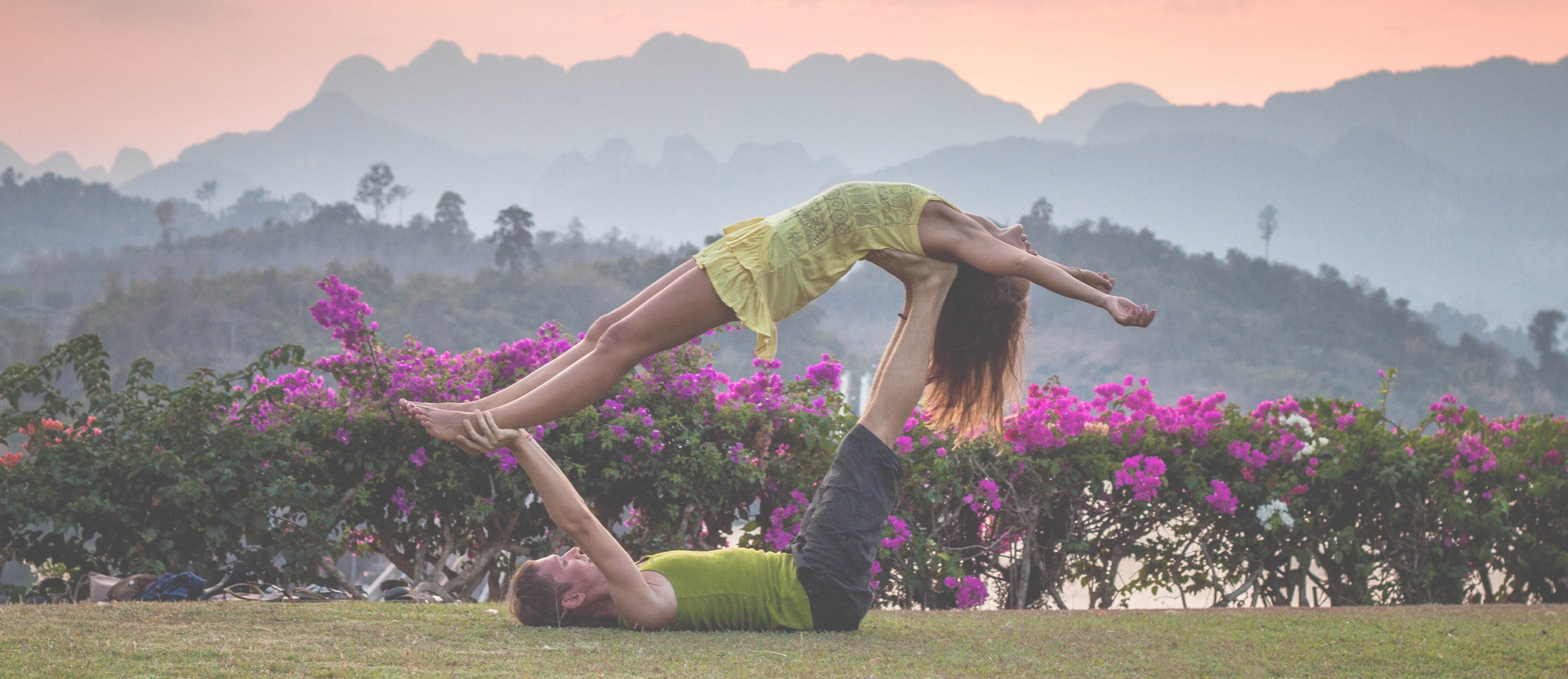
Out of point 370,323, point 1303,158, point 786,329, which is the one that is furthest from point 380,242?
point 1303,158

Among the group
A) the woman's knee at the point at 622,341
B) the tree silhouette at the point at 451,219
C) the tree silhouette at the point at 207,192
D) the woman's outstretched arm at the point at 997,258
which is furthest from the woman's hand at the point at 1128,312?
the tree silhouette at the point at 207,192

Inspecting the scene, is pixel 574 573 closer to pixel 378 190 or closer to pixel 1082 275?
pixel 1082 275

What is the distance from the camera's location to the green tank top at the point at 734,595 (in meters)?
3.82

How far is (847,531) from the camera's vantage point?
385 centimetres

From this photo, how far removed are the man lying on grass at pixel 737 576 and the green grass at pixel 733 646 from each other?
95 mm

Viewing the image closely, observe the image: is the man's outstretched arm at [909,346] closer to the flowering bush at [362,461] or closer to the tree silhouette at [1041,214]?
the flowering bush at [362,461]

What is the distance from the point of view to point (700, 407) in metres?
5.45

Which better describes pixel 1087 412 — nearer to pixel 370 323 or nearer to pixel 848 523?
pixel 848 523

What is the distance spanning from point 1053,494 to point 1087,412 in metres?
0.46

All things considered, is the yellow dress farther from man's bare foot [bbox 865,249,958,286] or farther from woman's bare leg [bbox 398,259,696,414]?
woman's bare leg [bbox 398,259,696,414]

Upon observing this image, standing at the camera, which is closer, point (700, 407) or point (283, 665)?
point (283, 665)

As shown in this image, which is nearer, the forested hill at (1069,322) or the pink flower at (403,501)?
the pink flower at (403,501)

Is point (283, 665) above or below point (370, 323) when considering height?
below

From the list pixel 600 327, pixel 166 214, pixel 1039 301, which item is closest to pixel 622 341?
pixel 600 327
